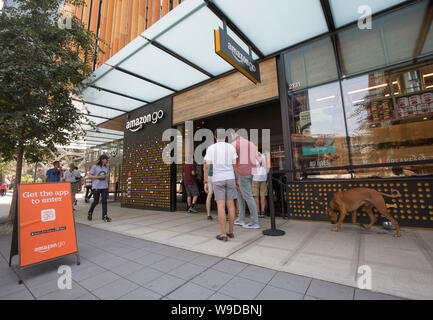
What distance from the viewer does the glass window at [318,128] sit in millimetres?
4320

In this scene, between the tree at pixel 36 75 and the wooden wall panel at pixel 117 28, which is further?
the wooden wall panel at pixel 117 28

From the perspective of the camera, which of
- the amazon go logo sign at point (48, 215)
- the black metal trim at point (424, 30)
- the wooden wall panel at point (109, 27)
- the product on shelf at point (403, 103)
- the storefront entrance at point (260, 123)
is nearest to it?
the amazon go logo sign at point (48, 215)

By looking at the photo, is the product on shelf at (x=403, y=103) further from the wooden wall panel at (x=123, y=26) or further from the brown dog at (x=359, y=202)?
the wooden wall panel at (x=123, y=26)

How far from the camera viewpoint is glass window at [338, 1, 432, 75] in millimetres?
3836

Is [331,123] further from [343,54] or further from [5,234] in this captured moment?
[5,234]

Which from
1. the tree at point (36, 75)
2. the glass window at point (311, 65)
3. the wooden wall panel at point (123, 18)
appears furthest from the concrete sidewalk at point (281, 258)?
the wooden wall panel at point (123, 18)

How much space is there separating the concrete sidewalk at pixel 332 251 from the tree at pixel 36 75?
327 cm

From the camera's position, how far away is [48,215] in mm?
2316

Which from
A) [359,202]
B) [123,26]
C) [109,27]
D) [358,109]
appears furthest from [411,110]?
[109,27]

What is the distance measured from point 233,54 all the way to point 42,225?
12.7 feet

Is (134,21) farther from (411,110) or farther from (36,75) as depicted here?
(411,110)

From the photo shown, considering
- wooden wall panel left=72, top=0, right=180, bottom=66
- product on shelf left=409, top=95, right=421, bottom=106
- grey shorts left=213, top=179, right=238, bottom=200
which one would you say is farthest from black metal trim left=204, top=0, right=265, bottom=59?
product on shelf left=409, top=95, right=421, bottom=106

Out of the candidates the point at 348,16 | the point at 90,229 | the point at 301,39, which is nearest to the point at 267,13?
the point at 301,39

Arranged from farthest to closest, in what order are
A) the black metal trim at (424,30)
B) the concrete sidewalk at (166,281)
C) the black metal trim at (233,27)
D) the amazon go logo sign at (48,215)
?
1. the black metal trim at (424,30)
2. the black metal trim at (233,27)
3. the amazon go logo sign at (48,215)
4. the concrete sidewalk at (166,281)
